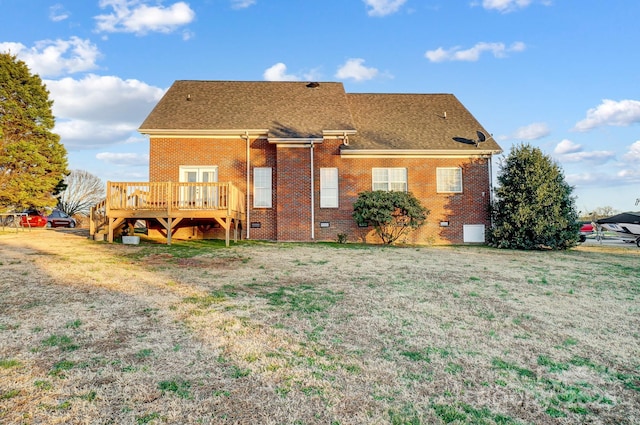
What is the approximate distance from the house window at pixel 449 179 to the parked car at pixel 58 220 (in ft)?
81.7

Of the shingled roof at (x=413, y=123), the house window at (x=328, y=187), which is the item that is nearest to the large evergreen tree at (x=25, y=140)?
the house window at (x=328, y=187)

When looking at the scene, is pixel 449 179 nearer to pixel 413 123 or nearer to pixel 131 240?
pixel 413 123

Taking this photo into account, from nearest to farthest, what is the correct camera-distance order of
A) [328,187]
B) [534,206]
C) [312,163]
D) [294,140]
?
[534,206] → [294,140] → [312,163] → [328,187]

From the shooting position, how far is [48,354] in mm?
3676

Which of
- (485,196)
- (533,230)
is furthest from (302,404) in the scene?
(485,196)

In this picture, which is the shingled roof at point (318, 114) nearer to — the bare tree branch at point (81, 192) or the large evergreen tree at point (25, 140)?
the large evergreen tree at point (25, 140)

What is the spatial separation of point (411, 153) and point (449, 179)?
2.08 metres

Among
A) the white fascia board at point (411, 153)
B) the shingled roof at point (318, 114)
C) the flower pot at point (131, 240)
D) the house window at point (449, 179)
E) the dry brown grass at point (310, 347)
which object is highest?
the shingled roof at point (318, 114)

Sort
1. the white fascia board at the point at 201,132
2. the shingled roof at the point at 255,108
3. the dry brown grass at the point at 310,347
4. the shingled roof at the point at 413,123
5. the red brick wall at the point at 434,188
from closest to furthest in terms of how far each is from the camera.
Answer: the dry brown grass at the point at 310,347
the white fascia board at the point at 201,132
the shingled roof at the point at 255,108
the red brick wall at the point at 434,188
the shingled roof at the point at 413,123

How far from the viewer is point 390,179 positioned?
16.2 meters

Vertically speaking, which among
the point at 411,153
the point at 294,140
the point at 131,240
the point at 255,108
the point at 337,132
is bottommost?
the point at 131,240

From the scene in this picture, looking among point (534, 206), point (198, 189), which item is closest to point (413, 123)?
point (534, 206)

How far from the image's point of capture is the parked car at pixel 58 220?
25.2 meters

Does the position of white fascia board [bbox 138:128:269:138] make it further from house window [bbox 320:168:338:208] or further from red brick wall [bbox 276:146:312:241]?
house window [bbox 320:168:338:208]
